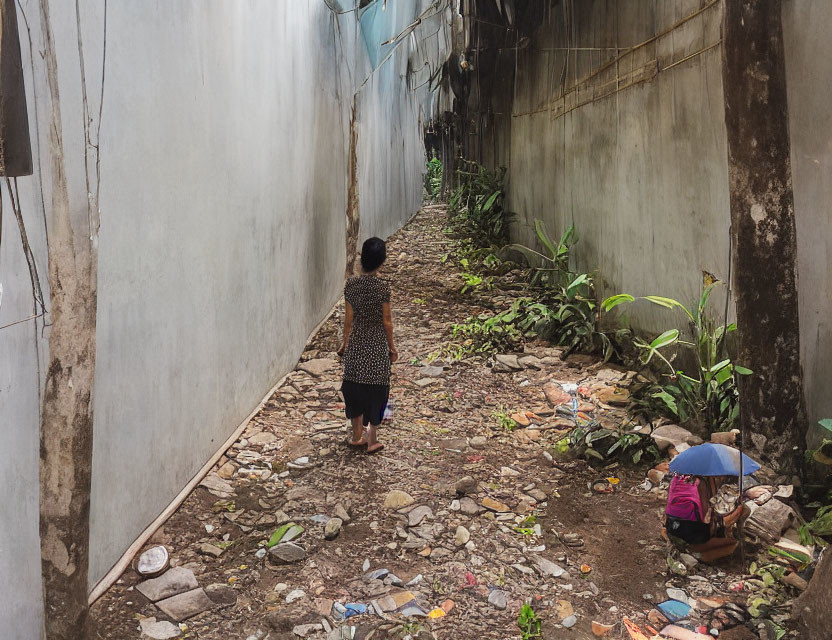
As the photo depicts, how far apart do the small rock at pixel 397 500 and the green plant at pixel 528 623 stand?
1029mm

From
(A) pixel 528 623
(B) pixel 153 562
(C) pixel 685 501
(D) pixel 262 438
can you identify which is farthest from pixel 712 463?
(D) pixel 262 438

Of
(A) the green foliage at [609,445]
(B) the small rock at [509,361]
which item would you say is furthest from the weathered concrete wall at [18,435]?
(B) the small rock at [509,361]

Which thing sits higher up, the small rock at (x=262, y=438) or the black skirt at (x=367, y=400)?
the black skirt at (x=367, y=400)

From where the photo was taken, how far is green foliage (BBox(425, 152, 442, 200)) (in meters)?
20.8

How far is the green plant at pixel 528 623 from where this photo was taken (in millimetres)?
2477

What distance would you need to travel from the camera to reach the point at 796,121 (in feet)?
10.0

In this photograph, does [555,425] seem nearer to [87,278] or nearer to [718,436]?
[718,436]

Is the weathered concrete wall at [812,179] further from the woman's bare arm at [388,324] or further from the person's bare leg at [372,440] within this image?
the person's bare leg at [372,440]

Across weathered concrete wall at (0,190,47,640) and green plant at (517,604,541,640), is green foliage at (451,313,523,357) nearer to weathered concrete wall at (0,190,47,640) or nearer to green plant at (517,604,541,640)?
green plant at (517,604,541,640)

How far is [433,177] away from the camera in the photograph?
2142 centimetres

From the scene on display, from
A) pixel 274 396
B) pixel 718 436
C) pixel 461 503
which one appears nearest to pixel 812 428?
pixel 718 436

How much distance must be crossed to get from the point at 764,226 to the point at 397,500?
224 centimetres

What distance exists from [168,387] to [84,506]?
98cm

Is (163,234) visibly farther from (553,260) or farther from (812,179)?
(553,260)
